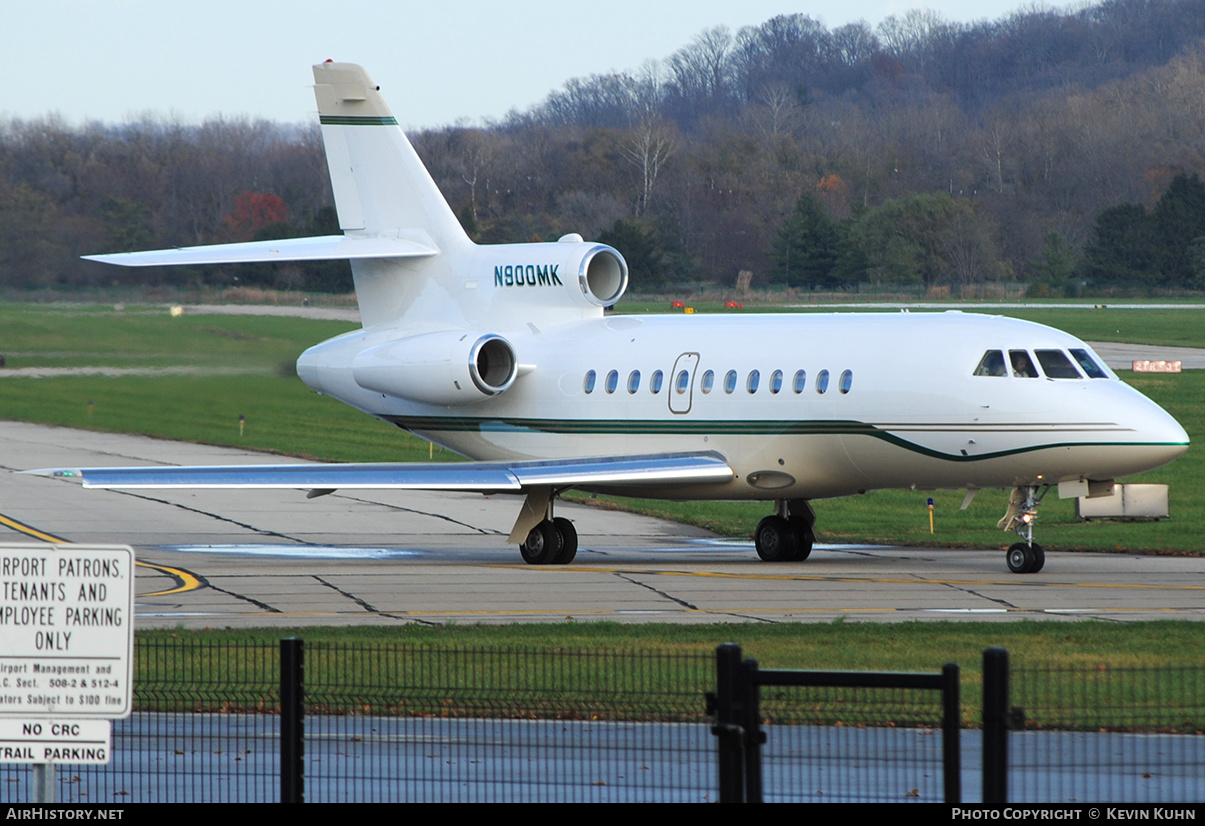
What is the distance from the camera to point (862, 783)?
996 centimetres

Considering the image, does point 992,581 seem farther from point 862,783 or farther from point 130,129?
point 130,129

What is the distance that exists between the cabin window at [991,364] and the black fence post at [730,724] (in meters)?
16.2

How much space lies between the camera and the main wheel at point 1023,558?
2261cm

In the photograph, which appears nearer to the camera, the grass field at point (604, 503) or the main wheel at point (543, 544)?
the grass field at point (604, 503)

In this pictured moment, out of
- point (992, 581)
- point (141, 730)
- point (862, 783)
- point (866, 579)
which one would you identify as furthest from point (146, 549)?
point (862, 783)

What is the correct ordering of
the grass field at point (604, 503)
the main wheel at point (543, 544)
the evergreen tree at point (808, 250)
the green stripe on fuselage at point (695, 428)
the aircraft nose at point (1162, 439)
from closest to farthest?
the grass field at point (604, 503) → the aircraft nose at point (1162, 439) → the green stripe on fuselage at point (695, 428) → the main wheel at point (543, 544) → the evergreen tree at point (808, 250)

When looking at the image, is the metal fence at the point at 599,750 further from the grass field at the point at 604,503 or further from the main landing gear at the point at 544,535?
the main landing gear at the point at 544,535

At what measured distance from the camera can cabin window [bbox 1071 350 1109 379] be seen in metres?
23.1

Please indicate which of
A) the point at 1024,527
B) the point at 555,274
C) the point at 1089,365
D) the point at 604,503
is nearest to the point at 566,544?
the point at 555,274

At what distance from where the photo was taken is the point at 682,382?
83.7 feet

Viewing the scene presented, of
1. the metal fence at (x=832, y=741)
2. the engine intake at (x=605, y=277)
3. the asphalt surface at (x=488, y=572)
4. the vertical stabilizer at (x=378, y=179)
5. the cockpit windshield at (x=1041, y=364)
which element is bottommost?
the asphalt surface at (x=488, y=572)

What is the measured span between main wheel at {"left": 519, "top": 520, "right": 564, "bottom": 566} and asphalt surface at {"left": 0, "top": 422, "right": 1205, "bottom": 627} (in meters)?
0.40

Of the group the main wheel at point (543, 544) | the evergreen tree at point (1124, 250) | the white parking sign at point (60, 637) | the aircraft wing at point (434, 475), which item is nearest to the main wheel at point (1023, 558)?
the aircraft wing at point (434, 475)

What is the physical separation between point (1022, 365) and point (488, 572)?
26.4 ft
